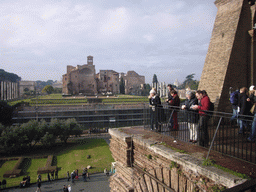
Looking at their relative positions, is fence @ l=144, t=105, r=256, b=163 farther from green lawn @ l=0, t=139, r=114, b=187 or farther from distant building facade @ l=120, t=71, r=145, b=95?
distant building facade @ l=120, t=71, r=145, b=95

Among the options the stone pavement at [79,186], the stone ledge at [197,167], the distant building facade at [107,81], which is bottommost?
the stone pavement at [79,186]

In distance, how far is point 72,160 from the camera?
19.2m

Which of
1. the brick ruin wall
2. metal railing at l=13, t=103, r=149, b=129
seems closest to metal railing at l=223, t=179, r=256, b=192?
the brick ruin wall

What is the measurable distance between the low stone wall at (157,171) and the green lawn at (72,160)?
1262 centimetres

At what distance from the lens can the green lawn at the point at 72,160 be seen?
55.9 feet

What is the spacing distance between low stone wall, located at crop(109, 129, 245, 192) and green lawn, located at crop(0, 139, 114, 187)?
12618mm

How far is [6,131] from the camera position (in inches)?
835

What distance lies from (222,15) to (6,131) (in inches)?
925

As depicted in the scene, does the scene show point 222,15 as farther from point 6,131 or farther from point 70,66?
point 70,66

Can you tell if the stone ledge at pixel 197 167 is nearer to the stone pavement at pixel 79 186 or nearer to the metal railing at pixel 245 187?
the metal railing at pixel 245 187

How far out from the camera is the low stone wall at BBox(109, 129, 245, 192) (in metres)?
2.86

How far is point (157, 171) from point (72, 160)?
17082mm

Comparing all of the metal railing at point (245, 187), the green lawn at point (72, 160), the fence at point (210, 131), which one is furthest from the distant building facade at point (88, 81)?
the metal railing at point (245, 187)

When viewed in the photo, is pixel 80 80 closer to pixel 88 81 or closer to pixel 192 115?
pixel 88 81
